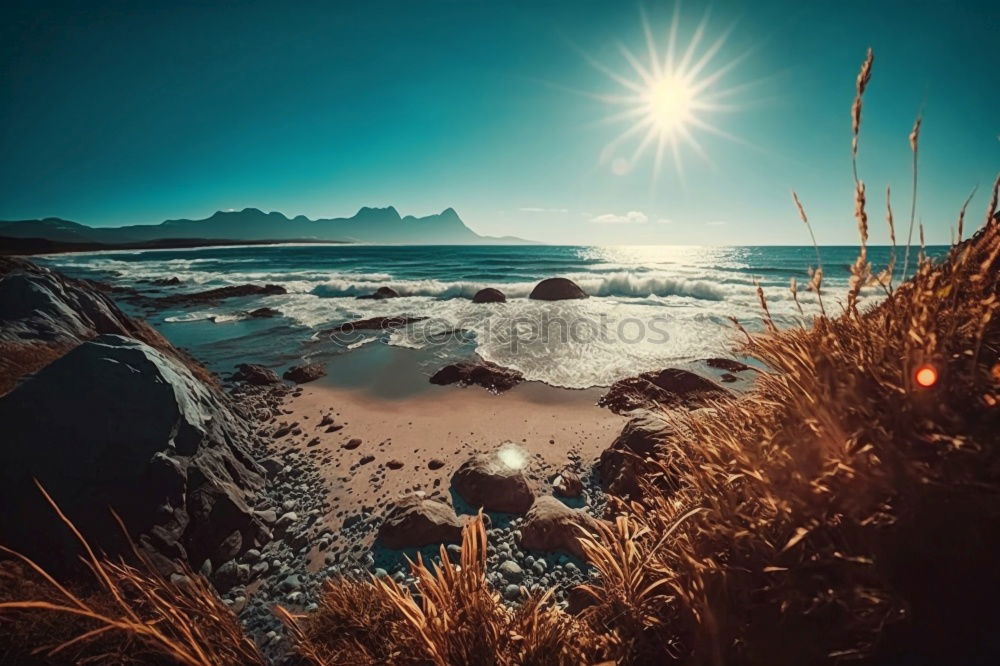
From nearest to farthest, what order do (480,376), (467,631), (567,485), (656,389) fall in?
(467,631), (567,485), (656,389), (480,376)

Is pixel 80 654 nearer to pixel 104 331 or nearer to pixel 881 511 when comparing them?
pixel 881 511

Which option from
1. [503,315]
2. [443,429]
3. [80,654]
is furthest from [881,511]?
[503,315]

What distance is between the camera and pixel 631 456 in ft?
14.9

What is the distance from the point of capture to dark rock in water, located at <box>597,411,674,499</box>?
4.57 meters

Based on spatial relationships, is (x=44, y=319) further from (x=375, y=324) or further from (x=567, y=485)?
(x=375, y=324)

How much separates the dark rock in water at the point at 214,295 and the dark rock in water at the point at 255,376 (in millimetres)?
17652

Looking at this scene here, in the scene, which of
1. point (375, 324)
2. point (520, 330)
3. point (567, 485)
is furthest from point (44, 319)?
point (520, 330)

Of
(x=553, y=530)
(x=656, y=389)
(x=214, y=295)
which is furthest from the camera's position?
(x=214, y=295)

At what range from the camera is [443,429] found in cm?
689

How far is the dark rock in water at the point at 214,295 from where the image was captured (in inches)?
906

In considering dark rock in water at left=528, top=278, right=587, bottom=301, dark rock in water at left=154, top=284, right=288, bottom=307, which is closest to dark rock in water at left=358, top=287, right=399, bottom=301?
dark rock in water at left=154, top=284, right=288, bottom=307

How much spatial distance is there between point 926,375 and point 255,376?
11.1 meters

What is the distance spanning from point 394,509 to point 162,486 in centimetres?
225

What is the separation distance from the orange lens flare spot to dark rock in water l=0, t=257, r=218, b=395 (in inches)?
278
